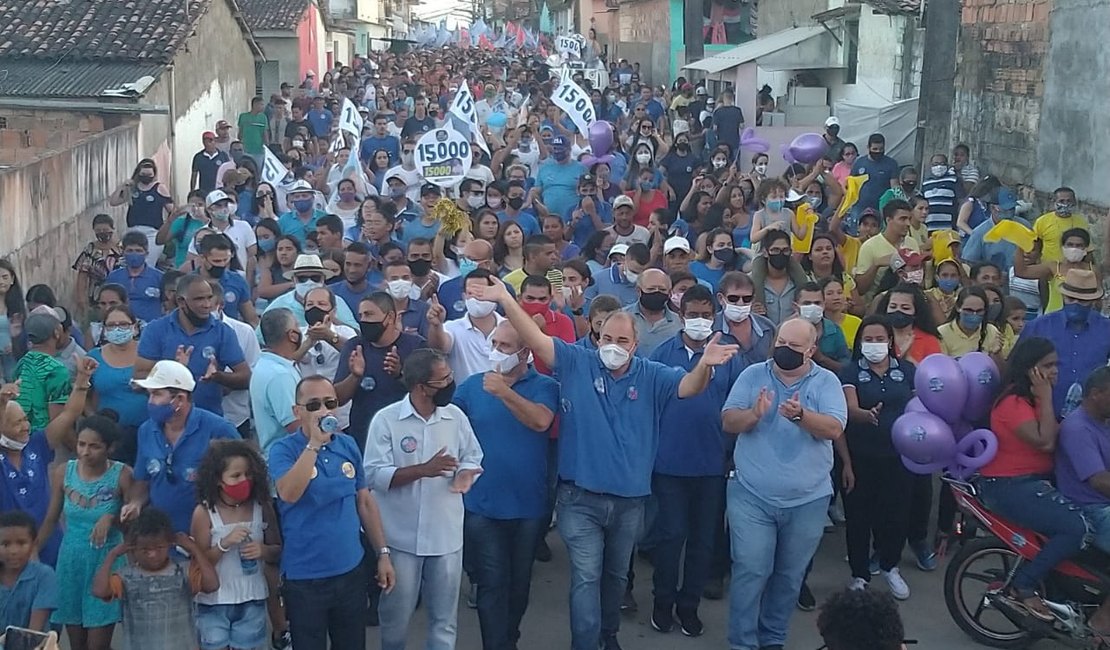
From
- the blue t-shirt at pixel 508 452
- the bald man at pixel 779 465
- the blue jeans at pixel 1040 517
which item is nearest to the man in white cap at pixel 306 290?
the blue t-shirt at pixel 508 452

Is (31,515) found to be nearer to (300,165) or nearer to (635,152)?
(635,152)

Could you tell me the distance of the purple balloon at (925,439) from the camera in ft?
21.8

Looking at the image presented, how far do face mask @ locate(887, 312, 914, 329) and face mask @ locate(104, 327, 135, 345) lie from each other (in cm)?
418

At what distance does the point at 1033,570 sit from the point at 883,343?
57.1 inches

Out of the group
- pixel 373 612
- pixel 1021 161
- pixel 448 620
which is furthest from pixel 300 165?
pixel 448 620

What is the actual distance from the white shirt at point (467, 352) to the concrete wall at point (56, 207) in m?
Result: 5.72

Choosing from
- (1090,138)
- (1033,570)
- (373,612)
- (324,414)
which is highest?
(1090,138)

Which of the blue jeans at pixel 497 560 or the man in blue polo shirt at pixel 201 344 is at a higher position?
the man in blue polo shirt at pixel 201 344

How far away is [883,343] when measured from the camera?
714 cm

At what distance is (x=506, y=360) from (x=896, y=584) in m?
2.75

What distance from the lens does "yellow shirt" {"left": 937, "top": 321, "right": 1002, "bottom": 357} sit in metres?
8.03

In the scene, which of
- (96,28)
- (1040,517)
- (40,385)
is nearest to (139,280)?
(40,385)

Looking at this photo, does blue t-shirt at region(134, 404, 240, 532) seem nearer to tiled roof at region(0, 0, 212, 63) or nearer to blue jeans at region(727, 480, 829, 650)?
blue jeans at region(727, 480, 829, 650)

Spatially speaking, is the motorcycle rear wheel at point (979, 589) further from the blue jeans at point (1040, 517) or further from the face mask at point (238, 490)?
the face mask at point (238, 490)
